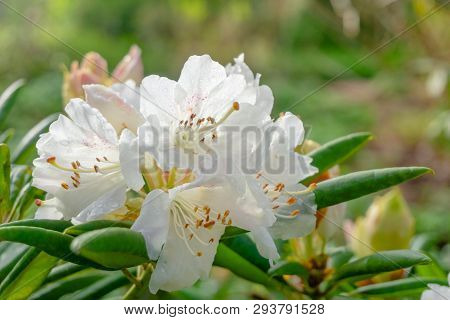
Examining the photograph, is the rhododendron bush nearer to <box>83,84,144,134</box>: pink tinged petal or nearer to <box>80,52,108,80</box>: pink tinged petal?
<box>83,84,144,134</box>: pink tinged petal

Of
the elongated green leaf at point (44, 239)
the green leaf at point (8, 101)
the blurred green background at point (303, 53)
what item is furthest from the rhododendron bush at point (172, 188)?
the blurred green background at point (303, 53)

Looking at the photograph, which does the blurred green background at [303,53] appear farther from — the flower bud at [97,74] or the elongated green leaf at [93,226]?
the elongated green leaf at [93,226]

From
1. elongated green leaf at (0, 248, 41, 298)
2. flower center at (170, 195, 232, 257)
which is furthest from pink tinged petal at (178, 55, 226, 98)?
elongated green leaf at (0, 248, 41, 298)

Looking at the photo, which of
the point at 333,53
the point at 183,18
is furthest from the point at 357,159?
the point at 183,18

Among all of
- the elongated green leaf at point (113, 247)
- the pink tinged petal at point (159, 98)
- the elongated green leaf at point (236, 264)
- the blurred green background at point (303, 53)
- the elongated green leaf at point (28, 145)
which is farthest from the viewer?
the blurred green background at point (303, 53)
